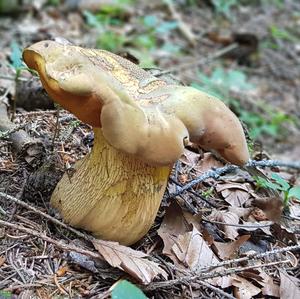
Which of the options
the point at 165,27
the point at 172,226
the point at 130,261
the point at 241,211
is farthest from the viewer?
the point at 165,27

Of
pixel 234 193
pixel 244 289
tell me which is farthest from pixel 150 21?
pixel 244 289

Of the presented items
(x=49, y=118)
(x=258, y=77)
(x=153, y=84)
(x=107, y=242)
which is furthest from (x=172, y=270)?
(x=258, y=77)

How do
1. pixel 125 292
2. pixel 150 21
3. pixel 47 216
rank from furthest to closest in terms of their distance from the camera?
pixel 150 21 < pixel 47 216 < pixel 125 292

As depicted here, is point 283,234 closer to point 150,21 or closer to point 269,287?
point 269,287

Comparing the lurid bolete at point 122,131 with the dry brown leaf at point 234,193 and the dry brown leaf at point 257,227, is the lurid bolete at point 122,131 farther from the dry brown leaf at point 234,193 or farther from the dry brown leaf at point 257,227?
the dry brown leaf at point 234,193

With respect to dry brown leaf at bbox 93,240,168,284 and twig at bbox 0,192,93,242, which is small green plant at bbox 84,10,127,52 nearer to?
twig at bbox 0,192,93,242

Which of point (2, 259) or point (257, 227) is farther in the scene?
point (257, 227)

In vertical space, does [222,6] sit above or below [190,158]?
below
